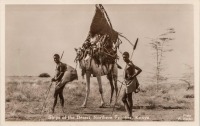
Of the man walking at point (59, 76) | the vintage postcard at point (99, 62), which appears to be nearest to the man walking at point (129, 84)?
the vintage postcard at point (99, 62)

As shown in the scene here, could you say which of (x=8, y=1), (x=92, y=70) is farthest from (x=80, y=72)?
(x=8, y=1)

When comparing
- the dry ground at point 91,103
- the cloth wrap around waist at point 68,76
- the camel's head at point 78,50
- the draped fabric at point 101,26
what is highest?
the draped fabric at point 101,26

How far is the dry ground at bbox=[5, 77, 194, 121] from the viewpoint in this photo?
3.32 meters

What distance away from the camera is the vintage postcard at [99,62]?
333 centimetres

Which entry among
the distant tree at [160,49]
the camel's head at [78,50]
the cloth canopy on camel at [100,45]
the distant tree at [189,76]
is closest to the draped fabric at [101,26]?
the cloth canopy on camel at [100,45]

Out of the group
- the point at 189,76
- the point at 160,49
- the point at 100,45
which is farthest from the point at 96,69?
the point at 189,76

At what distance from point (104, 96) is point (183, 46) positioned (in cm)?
61

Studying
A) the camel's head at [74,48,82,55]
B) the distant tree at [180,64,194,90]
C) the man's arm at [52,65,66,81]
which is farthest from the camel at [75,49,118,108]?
the distant tree at [180,64,194,90]

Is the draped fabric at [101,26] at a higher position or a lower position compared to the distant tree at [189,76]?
higher

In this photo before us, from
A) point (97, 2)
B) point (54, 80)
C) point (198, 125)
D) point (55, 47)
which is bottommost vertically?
point (198, 125)

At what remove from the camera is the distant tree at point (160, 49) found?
3.35m

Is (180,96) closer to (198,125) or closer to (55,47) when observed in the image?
(198,125)

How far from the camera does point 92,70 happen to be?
336 centimetres

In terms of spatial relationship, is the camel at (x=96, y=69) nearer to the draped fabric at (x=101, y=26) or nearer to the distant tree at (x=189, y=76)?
the draped fabric at (x=101, y=26)
